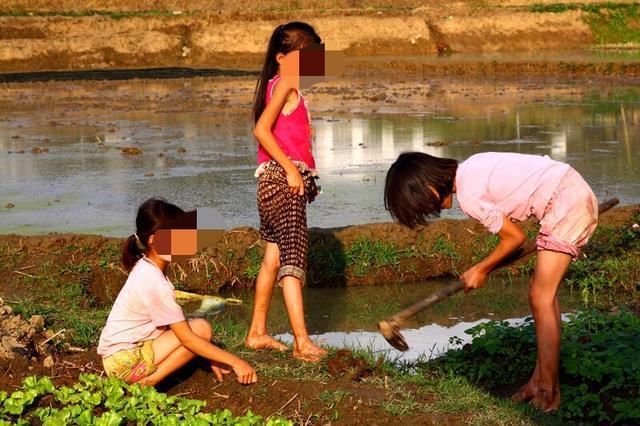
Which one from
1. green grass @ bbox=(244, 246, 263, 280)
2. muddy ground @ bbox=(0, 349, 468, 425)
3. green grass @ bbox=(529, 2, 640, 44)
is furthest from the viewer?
green grass @ bbox=(529, 2, 640, 44)

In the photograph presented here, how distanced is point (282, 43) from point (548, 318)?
1.83 meters

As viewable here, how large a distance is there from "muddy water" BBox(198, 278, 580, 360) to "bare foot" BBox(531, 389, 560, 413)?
111cm

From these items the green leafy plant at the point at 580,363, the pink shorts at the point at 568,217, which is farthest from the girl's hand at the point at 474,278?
the green leafy plant at the point at 580,363

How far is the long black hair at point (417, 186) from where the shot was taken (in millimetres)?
4953

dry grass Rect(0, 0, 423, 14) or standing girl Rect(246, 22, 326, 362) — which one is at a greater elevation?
dry grass Rect(0, 0, 423, 14)

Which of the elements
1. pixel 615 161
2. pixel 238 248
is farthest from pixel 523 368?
pixel 615 161

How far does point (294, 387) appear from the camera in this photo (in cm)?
500

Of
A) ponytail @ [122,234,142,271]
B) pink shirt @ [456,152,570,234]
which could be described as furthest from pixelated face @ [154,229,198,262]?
pink shirt @ [456,152,570,234]

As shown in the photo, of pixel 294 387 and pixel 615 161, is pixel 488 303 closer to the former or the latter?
pixel 294 387

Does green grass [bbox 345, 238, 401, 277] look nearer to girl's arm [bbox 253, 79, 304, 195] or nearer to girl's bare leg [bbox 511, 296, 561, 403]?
girl's arm [bbox 253, 79, 304, 195]

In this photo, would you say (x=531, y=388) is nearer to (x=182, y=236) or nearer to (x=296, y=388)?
(x=296, y=388)

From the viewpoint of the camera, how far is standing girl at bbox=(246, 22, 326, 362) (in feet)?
18.3

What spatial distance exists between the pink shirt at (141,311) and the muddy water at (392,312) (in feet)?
4.73

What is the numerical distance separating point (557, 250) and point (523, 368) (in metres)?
0.79
